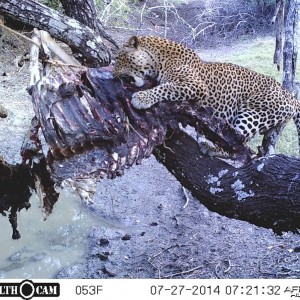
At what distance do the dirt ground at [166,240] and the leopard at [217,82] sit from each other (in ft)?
3.12

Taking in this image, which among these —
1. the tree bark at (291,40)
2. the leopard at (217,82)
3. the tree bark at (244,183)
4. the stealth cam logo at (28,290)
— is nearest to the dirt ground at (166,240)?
the leopard at (217,82)

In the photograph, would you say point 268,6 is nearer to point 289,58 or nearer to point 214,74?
point 289,58

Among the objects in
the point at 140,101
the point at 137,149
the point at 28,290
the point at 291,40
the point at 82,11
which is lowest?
the point at 28,290

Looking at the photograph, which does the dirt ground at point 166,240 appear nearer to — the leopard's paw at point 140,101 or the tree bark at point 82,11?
the leopard's paw at point 140,101

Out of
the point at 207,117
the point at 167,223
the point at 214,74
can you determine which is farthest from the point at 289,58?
the point at 207,117

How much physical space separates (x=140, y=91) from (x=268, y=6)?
813 cm

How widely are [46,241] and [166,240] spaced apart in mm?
1059

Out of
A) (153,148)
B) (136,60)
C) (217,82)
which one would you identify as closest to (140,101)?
(153,148)

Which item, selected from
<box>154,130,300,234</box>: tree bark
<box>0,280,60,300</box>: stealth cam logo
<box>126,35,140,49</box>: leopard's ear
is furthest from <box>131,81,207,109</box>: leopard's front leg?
<box>0,280,60,300</box>: stealth cam logo

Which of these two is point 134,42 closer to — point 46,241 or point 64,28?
point 64,28

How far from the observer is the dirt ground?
4551mm

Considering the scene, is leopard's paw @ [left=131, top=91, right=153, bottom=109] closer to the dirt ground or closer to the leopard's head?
the leopard's head

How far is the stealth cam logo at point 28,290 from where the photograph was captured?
312cm

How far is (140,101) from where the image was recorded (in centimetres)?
366
